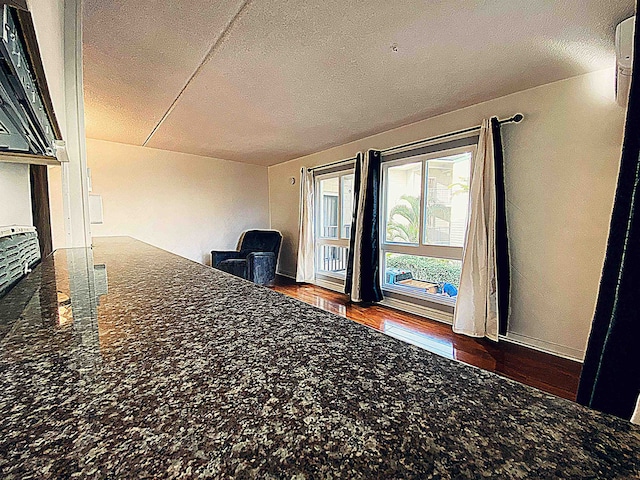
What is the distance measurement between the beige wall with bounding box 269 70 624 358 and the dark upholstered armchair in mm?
3526

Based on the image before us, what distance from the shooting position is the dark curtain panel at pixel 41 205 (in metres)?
1.48

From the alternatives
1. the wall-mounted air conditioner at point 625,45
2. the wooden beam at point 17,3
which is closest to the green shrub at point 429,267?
the wall-mounted air conditioner at point 625,45

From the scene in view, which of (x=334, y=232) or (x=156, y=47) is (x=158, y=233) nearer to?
(x=334, y=232)

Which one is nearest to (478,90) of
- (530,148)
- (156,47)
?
(530,148)

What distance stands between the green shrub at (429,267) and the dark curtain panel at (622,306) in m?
2.22

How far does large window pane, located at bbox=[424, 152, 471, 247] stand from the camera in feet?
10.3

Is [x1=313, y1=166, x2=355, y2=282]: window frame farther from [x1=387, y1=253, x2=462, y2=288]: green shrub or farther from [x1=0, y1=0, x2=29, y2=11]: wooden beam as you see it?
[x1=0, y1=0, x2=29, y2=11]: wooden beam

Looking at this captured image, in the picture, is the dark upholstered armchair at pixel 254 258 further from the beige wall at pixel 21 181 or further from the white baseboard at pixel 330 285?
the beige wall at pixel 21 181

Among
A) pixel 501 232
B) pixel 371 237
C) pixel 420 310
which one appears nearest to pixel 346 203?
pixel 371 237

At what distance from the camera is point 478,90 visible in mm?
2588

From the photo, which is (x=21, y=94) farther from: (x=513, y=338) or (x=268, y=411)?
(x=513, y=338)

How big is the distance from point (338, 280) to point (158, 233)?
297 cm

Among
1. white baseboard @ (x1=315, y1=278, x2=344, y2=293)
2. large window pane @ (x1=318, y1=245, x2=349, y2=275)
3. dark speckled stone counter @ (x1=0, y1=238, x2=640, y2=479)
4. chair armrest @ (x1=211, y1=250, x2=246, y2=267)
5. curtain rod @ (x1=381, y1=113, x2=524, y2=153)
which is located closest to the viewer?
dark speckled stone counter @ (x1=0, y1=238, x2=640, y2=479)

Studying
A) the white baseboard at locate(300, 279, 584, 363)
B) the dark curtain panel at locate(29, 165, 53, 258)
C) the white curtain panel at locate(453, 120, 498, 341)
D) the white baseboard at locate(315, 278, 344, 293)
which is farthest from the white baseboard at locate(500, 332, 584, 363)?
the dark curtain panel at locate(29, 165, 53, 258)
